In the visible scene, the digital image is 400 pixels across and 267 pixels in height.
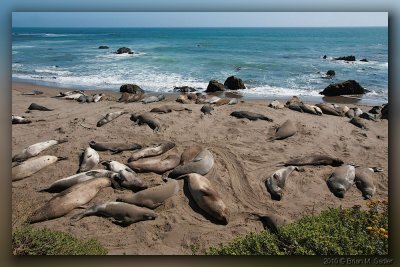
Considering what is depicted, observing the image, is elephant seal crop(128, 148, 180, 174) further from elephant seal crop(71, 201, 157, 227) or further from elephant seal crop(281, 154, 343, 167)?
elephant seal crop(281, 154, 343, 167)

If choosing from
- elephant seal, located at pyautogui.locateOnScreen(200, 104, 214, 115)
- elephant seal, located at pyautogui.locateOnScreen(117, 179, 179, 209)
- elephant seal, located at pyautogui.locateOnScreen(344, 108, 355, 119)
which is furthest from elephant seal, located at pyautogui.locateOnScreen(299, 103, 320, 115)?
elephant seal, located at pyautogui.locateOnScreen(117, 179, 179, 209)

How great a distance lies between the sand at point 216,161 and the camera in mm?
4918

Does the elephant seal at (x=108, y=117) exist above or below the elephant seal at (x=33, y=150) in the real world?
above

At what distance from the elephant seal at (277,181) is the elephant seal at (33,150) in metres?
4.12

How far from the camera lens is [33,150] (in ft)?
21.9

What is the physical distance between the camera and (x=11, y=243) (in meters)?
4.64

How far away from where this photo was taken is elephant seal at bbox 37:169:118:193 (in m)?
5.70

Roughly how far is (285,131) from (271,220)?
9.54 feet

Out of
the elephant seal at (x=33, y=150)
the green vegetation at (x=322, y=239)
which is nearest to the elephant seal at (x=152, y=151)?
the elephant seal at (x=33, y=150)

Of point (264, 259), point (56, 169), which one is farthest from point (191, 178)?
point (56, 169)

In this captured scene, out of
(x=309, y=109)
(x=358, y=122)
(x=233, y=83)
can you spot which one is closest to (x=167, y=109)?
(x=309, y=109)

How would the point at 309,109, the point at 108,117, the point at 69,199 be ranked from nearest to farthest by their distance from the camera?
the point at 69,199 < the point at 108,117 < the point at 309,109

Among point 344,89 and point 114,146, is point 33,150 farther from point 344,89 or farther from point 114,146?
point 344,89

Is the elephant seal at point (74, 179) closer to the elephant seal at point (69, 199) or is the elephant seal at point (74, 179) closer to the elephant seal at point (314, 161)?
the elephant seal at point (69, 199)
